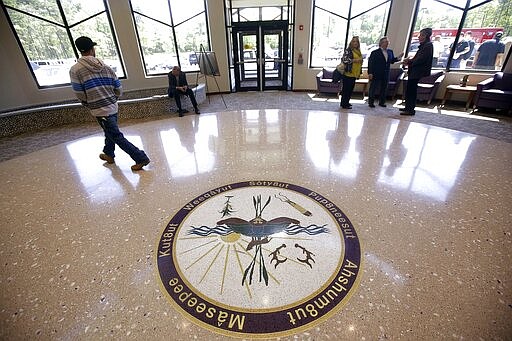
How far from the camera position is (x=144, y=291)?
60.3 inches

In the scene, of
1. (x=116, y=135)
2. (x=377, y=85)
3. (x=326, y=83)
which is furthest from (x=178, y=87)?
(x=377, y=85)

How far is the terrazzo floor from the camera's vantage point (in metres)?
1.35

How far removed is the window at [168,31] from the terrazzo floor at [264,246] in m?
5.00

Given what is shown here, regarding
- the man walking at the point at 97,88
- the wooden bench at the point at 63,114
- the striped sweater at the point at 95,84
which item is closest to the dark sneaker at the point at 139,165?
the man walking at the point at 97,88

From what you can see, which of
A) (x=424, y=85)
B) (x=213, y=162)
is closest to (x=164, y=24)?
(x=213, y=162)

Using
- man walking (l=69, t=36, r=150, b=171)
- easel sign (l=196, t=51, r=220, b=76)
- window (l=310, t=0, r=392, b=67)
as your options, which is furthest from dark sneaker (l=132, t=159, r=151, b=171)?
window (l=310, t=0, r=392, b=67)

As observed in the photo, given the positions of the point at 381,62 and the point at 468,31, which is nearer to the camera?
the point at 381,62

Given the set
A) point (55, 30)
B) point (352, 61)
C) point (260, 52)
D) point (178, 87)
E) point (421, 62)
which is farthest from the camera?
point (260, 52)

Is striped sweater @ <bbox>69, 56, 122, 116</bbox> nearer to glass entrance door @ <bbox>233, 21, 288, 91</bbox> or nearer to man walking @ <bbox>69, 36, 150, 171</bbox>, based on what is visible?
man walking @ <bbox>69, 36, 150, 171</bbox>

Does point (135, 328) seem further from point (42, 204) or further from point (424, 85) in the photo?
point (424, 85)

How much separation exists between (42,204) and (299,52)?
7366 millimetres

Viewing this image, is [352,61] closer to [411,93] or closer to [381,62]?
[381,62]

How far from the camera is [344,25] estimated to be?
7.07 metres

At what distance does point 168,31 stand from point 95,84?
565cm
